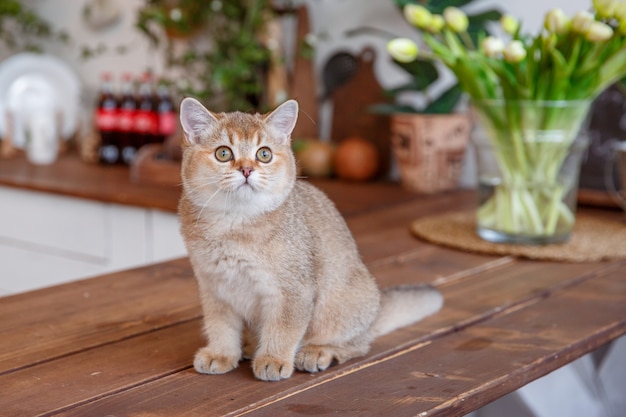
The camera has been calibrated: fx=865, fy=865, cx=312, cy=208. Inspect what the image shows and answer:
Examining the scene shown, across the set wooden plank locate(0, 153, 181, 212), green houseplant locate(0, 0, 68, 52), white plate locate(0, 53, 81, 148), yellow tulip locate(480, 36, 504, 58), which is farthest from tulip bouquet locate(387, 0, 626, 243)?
green houseplant locate(0, 0, 68, 52)

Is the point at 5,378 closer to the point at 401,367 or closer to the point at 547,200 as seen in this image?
the point at 401,367

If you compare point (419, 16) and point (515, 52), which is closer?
point (515, 52)

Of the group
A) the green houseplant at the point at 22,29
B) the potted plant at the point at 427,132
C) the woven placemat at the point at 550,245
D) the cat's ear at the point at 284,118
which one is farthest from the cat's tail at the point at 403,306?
the green houseplant at the point at 22,29

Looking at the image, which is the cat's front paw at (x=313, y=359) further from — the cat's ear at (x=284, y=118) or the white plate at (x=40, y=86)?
the white plate at (x=40, y=86)

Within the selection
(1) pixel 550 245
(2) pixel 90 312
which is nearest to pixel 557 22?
(1) pixel 550 245

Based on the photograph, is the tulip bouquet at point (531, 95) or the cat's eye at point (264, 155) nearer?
the cat's eye at point (264, 155)

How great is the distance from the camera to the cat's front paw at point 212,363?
3.56 ft

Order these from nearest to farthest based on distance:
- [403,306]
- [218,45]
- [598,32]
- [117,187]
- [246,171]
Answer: [246,171], [403,306], [598,32], [117,187], [218,45]

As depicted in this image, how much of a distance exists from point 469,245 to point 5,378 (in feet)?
3.34

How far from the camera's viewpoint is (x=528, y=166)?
5.86 ft

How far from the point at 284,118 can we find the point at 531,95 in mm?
839

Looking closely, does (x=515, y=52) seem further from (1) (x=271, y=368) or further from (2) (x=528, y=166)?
(1) (x=271, y=368)

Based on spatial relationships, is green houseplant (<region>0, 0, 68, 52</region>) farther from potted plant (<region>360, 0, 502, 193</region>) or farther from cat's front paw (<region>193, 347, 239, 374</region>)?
cat's front paw (<region>193, 347, 239, 374</region>)

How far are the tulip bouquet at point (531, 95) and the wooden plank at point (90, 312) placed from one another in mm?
641
